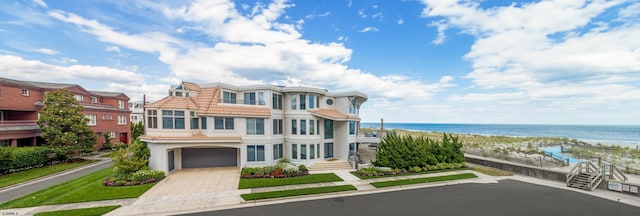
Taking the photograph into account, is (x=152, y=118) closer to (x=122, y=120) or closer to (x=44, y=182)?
(x=44, y=182)

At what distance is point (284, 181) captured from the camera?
1597cm

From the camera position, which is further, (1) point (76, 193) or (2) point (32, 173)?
(2) point (32, 173)

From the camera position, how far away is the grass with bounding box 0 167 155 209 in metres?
12.0

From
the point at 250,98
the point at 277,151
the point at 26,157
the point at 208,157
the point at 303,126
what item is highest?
the point at 250,98

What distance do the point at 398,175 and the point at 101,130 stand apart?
3772cm

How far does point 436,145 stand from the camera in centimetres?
2098

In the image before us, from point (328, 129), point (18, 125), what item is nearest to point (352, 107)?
point (328, 129)

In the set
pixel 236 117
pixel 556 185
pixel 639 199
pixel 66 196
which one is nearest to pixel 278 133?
pixel 236 117

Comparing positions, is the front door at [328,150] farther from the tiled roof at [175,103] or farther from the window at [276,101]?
the tiled roof at [175,103]

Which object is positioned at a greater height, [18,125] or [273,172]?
[18,125]

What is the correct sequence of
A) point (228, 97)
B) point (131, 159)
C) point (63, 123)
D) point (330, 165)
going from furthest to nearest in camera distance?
point (63, 123)
point (330, 165)
point (228, 97)
point (131, 159)

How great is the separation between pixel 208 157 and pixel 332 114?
40.1 feet

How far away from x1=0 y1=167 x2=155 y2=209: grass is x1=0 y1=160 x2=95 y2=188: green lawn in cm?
382

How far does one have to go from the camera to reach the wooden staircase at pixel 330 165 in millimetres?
20263
